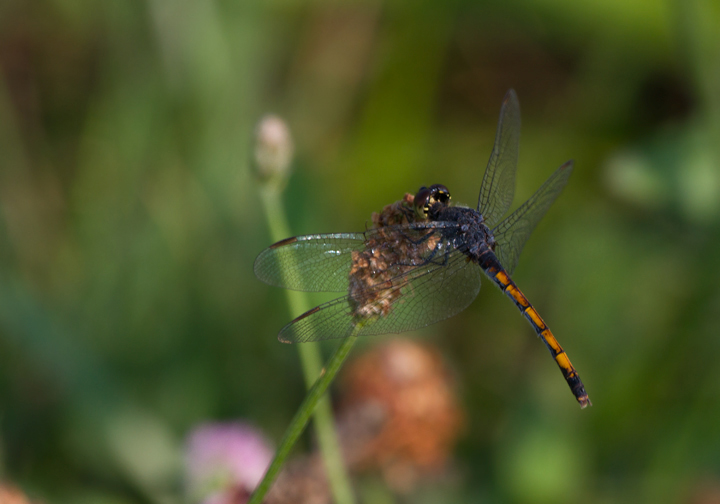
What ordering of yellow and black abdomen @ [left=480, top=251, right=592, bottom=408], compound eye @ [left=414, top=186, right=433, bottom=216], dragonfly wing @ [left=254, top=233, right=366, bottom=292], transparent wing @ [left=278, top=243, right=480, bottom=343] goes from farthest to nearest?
yellow and black abdomen @ [left=480, top=251, right=592, bottom=408]
compound eye @ [left=414, top=186, right=433, bottom=216]
dragonfly wing @ [left=254, top=233, right=366, bottom=292]
transparent wing @ [left=278, top=243, right=480, bottom=343]

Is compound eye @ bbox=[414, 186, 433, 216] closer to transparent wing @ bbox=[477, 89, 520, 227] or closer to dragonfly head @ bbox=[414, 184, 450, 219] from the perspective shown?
dragonfly head @ bbox=[414, 184, 450, 219]

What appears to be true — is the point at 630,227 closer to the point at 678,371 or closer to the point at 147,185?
the point at 678,371

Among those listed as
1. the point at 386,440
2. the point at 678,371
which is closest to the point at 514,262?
the point at 386,440

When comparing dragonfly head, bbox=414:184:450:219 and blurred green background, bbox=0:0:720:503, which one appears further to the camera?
blurred green background, bbox=0:0:720:503

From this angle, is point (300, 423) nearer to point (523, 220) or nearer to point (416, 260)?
point (416, 260)

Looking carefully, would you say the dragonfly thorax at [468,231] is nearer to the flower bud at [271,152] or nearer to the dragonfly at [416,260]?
the dragonfly at [416,260]

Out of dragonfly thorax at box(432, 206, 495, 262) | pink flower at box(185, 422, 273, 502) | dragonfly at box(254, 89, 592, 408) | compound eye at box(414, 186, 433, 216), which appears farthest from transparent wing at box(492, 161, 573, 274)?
pink flower at box(185, 422, 273, 502)

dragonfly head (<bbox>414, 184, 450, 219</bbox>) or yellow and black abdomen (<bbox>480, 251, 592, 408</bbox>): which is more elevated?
dragonfly head (<bbox>414, 184, 450, 219</bbox>)
